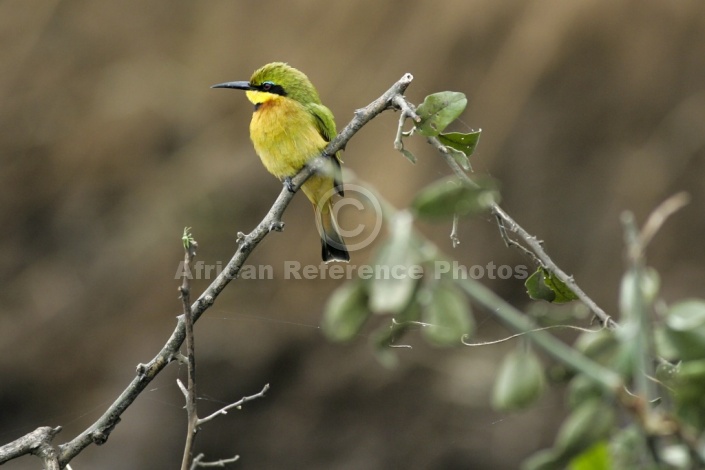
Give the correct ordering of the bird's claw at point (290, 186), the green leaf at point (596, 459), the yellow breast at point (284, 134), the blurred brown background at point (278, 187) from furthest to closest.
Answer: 1. the blurred brown background at point (278, 187)
2. the yellow breast at point (284, 134)
3. the bird's claw at point (290, 186)
4. the green leaf at point (596, 459)

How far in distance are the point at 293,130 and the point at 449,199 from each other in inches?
72.0

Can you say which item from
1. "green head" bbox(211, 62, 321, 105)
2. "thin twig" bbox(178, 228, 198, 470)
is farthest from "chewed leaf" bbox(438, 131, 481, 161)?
"green head" bbox(211, 62, 321, 105)

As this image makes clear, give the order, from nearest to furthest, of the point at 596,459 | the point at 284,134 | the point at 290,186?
the point at 596,459
the point at 290,186
the point at 284,134

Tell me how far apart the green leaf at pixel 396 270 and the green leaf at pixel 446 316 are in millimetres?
15

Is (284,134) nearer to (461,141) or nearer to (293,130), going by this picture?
(293,130)

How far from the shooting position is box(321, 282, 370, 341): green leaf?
0.51 m

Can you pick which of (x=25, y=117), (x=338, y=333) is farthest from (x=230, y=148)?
(x=338, y=333)

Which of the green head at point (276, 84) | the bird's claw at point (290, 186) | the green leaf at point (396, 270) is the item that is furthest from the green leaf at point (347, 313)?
the green head at point (276, 84)

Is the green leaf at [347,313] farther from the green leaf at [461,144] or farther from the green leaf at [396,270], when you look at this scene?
the green leaf at [461,144]

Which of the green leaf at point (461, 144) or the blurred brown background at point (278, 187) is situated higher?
the blurred brown background at point (278, 187)

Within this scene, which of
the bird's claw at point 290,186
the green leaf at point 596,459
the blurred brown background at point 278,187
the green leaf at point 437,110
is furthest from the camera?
the blurred brown background at point 278,187

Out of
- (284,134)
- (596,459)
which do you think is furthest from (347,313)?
(284,134)

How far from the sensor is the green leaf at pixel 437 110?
912 mm

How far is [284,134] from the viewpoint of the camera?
229cm
